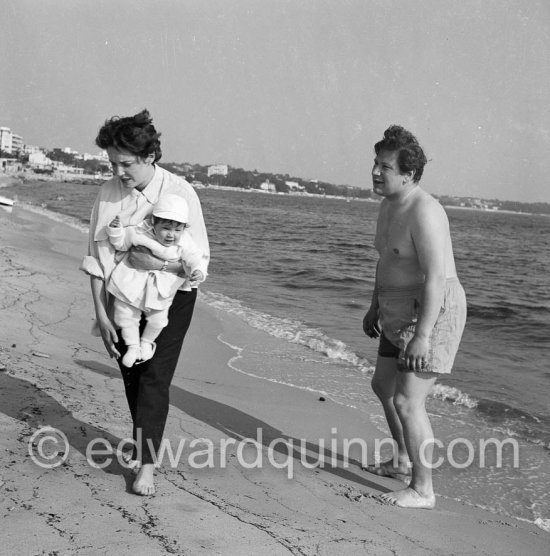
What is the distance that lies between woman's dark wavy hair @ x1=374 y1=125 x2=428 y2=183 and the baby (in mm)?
1205

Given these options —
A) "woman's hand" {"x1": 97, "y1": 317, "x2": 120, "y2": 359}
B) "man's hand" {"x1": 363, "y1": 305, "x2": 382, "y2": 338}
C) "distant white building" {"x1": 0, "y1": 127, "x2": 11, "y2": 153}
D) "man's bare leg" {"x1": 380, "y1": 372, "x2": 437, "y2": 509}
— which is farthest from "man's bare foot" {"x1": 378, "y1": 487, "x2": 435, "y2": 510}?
"distant white building" {"x1": 0, "y1": 127, "x2": 11, "y2": 153}

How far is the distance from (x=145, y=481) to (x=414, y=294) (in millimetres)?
1736

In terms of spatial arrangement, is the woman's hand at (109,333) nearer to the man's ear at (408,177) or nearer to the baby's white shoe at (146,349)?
the baby's white shoe at (146,349)

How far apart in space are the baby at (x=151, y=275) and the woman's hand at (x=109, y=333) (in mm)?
47

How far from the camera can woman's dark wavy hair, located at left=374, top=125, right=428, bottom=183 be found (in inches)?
147

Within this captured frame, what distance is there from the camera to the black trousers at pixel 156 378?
3.50 m

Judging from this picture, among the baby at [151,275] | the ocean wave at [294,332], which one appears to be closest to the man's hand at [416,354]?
the baby at [151,275]

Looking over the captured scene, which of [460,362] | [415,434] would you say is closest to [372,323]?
[415,434]

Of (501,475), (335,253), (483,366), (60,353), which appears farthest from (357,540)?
(335,253)

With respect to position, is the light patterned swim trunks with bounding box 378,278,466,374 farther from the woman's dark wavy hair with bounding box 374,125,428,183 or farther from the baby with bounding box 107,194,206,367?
the baby with bounding box 107,194,206,367

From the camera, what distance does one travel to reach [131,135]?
3193 millimetres

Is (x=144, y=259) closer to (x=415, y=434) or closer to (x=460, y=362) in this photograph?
(x=415, y=434)

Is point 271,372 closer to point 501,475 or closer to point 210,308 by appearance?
point 501,475

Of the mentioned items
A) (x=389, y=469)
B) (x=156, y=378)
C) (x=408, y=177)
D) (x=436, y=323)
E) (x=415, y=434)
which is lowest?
(x=389, y=469)
